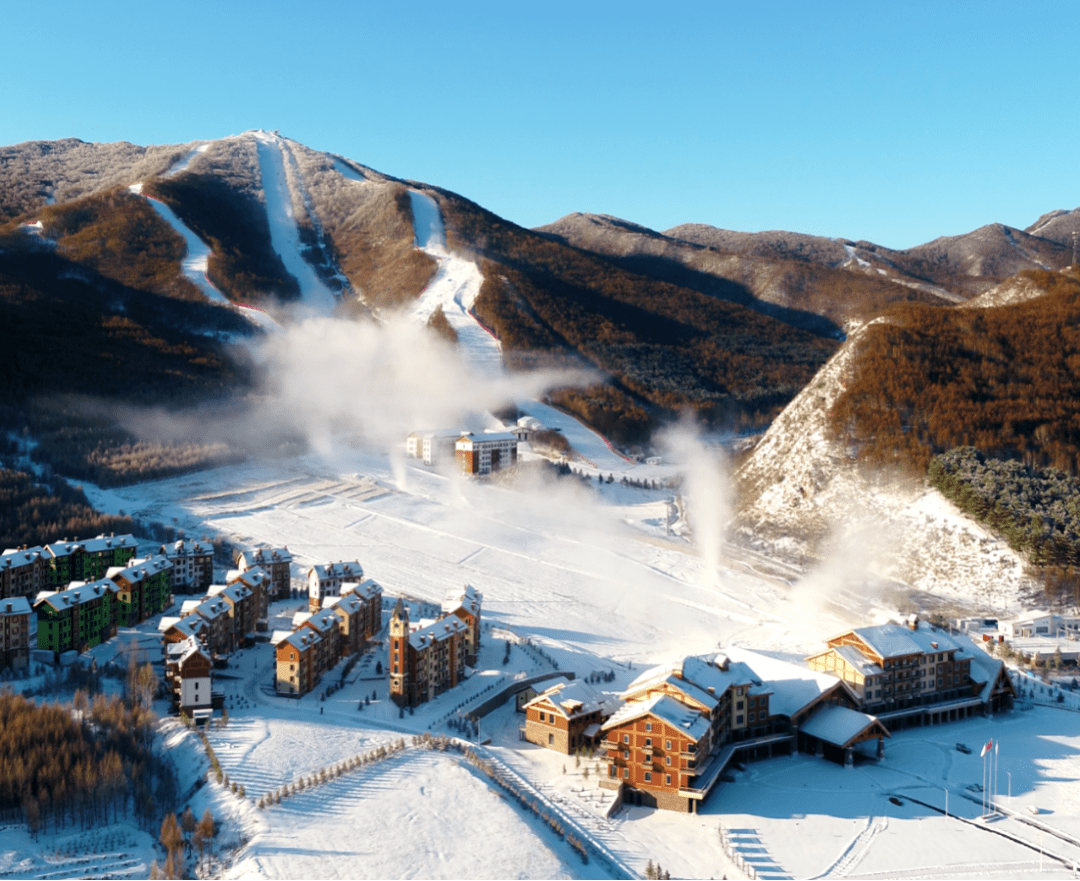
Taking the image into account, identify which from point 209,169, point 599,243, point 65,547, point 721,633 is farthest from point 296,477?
point 599,243

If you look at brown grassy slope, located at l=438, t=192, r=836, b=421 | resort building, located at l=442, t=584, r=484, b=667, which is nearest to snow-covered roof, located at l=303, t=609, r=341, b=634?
resort building, located at l=442, t=584, r=484, b=667

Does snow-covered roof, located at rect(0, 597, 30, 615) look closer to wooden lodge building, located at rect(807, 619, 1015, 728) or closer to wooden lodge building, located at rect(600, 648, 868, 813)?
wooden lodge building, located at rect(600, 648, 868, 813)

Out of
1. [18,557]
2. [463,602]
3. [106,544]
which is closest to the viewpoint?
[463,602]

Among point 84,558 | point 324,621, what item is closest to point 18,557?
point 84,558

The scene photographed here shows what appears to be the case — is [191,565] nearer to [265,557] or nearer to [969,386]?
[265,557]

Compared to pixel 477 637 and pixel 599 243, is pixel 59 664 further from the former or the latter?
pixel 599 243

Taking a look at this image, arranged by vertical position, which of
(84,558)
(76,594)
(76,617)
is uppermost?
(76,594)
